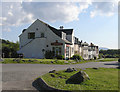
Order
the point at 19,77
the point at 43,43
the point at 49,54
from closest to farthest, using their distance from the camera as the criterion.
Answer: the point at 19,77, the point at 49,54, the point at 43,43

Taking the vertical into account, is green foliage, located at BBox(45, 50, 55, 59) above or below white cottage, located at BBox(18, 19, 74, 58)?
below

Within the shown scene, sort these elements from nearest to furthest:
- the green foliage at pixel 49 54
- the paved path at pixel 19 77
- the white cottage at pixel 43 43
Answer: the paved path at pixel 19 77 → the green foliage at pixel 49 54 → the white cottage at pixel 43 43

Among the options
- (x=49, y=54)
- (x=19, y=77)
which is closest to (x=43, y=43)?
(x=49, y=54)

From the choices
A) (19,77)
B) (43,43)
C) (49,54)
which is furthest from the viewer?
(43,43)

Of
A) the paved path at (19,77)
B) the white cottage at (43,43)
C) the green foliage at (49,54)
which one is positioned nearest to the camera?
the paved path at (19,77)

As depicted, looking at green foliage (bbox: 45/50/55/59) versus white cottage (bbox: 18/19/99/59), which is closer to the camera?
green foliage (bbox: 45/50/55/59)

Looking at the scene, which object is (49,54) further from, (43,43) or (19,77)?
(19,77)

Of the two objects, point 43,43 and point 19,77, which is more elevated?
point 43,43

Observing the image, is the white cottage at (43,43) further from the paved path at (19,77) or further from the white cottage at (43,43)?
the paved path at (19,77)

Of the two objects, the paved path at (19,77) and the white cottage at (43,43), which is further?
the white cottage at (43,43)

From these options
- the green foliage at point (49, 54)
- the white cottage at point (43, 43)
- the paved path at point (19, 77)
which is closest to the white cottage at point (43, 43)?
the white cottage at point (43, 43)

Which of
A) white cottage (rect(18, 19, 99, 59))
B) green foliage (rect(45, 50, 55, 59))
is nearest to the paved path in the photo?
green foliage (rect(45, 50, 55, 59))

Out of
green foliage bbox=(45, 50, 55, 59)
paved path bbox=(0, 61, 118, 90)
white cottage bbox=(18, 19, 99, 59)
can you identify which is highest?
white cottage bbox=(18, 19, 99, 59)

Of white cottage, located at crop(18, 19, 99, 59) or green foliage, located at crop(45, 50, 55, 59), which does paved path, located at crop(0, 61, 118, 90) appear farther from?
white cottage, located at crop(18, 19, 99, 59)
